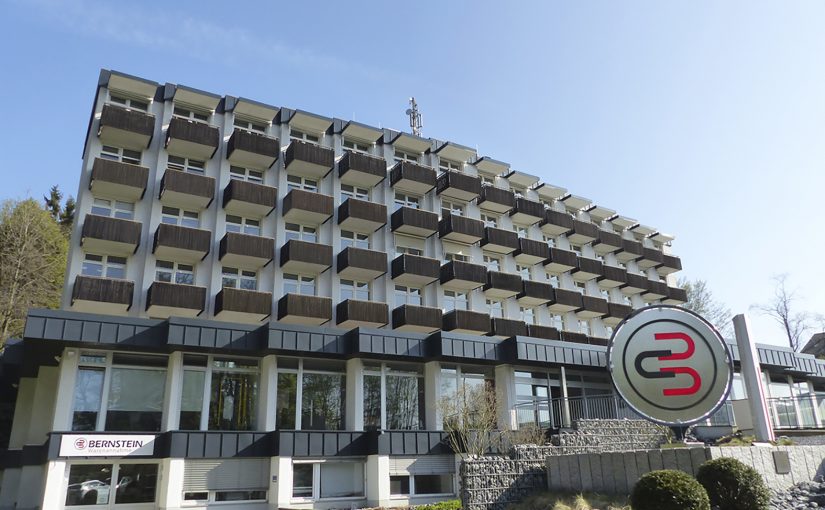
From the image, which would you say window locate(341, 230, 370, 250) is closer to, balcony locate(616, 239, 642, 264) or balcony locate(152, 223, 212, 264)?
balcony locate(152, 223, 212, 264)

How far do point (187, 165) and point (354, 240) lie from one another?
10301mm

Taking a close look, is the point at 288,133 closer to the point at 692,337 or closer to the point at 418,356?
the point at 418,356

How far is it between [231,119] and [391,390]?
17945mm

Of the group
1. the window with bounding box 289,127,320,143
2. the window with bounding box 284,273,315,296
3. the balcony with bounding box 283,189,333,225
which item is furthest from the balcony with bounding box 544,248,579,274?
the window with bounding box 289,127,320,143

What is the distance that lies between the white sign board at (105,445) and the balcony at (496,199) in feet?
85.1

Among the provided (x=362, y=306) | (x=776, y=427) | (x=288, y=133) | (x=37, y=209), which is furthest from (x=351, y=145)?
(x=776, y=427)

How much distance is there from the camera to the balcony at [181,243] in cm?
3028

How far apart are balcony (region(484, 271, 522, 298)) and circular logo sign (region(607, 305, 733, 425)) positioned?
23.4 metres

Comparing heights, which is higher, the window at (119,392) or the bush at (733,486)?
the window at (119,392)

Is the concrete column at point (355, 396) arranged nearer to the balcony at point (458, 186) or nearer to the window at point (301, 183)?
the window at point (301, 183)

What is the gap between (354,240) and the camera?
3762 centimetres

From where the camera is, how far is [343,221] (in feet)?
120

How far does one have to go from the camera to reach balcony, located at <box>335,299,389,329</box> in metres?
33.4

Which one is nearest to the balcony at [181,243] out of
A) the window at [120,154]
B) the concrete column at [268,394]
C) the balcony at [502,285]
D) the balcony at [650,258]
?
the window at [120,154]
